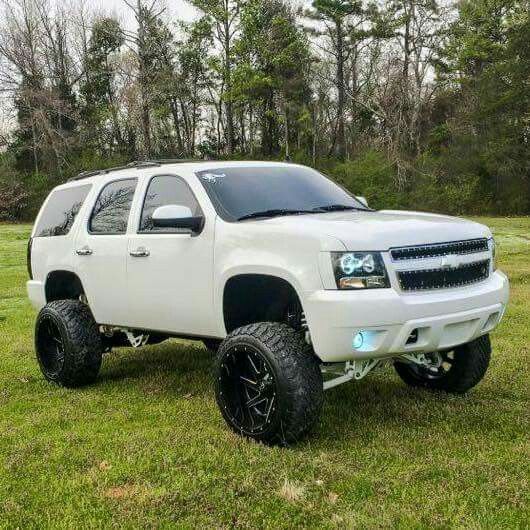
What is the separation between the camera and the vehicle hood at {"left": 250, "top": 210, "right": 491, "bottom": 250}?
14.5 feet

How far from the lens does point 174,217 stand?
16.8 feet

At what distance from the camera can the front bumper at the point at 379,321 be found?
4.30 metres

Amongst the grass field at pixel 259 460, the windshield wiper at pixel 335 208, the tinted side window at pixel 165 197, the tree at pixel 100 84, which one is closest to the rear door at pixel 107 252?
the tinted side window at pixel 165 197

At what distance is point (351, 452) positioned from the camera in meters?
4.58

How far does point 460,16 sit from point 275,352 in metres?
47.4

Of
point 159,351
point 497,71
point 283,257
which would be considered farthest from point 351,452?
point 497,71

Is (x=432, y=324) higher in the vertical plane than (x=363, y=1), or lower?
lower

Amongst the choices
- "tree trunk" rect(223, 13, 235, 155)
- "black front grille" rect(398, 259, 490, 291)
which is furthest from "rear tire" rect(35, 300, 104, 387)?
"tree trunk" rect(223, 13, 235, 155)

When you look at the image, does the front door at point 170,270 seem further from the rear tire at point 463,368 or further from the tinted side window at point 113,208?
the rear tire at point 463,368

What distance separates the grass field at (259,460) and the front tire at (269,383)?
16 centimetres

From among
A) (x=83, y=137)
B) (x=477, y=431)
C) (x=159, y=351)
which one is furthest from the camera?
(x=83, y=137)

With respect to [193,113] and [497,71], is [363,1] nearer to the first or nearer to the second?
[497,71]

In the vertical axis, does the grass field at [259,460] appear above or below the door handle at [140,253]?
below

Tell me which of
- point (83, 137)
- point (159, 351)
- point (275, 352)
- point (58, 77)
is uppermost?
point (58, 77)
